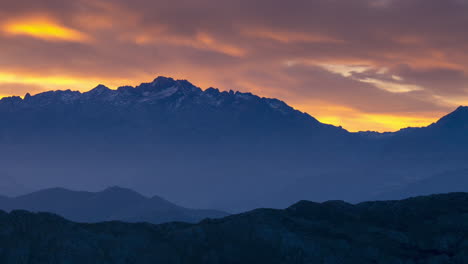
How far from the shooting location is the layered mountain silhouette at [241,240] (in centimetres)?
15775

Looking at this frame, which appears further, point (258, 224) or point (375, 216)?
point (375, 216)

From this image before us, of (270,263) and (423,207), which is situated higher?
(423,207)

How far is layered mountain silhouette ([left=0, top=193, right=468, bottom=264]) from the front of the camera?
158m

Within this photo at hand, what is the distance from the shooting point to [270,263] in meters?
160

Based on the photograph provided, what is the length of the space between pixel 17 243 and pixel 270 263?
54.3 metres

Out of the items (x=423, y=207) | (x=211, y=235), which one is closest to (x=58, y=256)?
(x=211, y=235)

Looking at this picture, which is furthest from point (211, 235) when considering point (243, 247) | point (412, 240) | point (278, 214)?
point (412, 240)

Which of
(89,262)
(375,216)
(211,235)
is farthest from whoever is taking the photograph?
(375,216)

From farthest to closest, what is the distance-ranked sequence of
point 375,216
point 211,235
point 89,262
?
point 375,216 < point 211,235 < point 89,262

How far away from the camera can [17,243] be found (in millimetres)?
157125

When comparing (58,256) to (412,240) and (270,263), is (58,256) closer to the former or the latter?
(270,263)

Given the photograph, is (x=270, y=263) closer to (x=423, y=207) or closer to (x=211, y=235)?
(x=211, y=235)

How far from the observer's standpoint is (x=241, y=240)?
165875mm

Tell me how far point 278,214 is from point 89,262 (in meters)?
47.0
